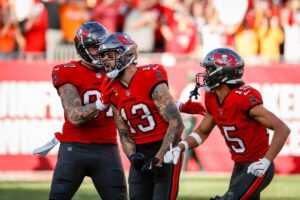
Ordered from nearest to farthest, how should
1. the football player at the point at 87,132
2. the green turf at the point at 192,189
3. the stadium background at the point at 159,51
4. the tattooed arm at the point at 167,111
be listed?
the tattooed arm at the point at 167,111, the football player at the point at 87,132, the green turf at the point at 192,189, the stadium background at the point at 159,51

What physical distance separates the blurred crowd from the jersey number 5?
8.51m

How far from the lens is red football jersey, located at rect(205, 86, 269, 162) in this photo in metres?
7.43

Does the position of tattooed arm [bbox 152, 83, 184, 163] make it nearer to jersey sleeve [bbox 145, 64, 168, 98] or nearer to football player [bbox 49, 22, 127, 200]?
jersey sleeve [bbox 145, 64, 168, 98]

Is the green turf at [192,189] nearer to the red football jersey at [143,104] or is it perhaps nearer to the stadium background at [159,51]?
the stadium background at [159,51]

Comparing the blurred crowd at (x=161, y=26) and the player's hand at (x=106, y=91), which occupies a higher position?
the player's hand at (x=106, y=91)

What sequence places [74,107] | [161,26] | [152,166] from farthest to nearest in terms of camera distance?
[161,26]
[74,107]
[152,166]

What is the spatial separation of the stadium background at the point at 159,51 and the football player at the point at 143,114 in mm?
7575

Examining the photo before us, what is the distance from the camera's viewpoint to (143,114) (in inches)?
293

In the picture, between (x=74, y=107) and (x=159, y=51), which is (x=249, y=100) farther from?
(x=159, y=51)

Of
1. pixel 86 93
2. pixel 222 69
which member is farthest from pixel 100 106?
pixel 222 69

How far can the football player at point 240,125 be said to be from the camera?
731 cm

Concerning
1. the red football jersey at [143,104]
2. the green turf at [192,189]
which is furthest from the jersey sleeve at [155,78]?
the green turf at [192,189]

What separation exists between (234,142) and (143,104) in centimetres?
83

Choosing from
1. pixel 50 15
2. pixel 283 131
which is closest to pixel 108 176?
pixel 283 131
